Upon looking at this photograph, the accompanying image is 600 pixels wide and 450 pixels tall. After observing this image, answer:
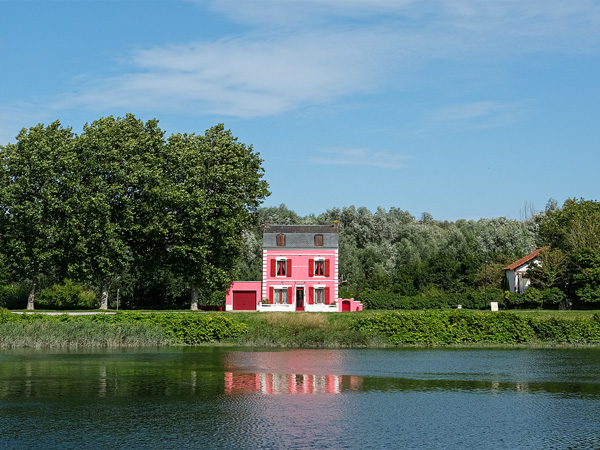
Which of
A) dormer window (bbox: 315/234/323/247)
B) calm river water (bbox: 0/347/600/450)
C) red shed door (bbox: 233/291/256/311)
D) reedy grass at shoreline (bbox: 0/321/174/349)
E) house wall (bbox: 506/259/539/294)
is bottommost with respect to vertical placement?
calm river water (bbox: 0/347/600/450)

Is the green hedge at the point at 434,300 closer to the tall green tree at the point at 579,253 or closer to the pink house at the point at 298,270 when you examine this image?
the pink house at the point at 298,270

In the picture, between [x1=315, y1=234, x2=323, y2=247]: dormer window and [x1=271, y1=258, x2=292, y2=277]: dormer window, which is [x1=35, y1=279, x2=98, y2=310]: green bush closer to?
[x1=271, y1=258, x2=292, y2=277]: dormer window

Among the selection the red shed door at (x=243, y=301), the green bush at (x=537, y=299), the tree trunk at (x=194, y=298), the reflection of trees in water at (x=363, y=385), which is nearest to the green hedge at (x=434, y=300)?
the green bush at (x=537, y=299)

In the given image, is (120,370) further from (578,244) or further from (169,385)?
(578,244)

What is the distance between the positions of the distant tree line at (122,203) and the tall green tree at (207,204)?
89 mm

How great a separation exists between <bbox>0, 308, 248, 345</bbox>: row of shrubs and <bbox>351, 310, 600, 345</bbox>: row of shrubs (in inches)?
300

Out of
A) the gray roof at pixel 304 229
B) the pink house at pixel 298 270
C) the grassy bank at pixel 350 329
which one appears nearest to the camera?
the grassy bank at pixel 350 329

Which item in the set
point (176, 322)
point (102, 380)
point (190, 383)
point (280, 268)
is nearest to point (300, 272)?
point (280, 268)

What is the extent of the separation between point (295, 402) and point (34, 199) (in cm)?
4262

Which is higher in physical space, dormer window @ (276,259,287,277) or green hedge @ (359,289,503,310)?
dormer window @ (276,259,287,277)

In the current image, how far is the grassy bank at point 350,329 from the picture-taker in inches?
1693

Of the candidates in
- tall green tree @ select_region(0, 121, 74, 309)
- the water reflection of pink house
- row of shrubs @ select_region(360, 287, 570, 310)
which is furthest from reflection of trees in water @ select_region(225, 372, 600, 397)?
row of shrubs @ select_region(360, 287, 570, 310)

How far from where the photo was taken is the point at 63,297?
68.1m

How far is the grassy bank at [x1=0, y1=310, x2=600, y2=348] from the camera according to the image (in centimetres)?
4300
